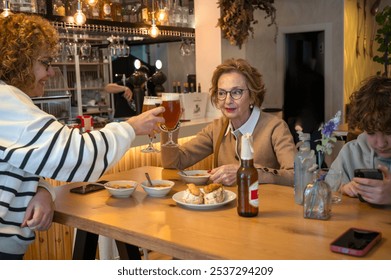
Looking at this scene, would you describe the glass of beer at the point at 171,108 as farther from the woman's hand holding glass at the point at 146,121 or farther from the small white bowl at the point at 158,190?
the small white bowl at the point at 158,190

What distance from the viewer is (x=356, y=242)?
4.04 ft

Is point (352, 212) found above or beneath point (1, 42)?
beneath

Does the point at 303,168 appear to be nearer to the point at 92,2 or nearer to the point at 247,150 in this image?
the point at 247,150

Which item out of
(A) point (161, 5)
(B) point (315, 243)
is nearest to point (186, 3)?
(A) point (161, 5)

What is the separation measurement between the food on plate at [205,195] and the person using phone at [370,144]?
475 millimetres

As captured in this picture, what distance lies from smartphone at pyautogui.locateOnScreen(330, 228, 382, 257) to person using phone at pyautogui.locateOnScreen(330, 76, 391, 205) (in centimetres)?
29

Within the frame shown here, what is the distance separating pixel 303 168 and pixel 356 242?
1.47 ft

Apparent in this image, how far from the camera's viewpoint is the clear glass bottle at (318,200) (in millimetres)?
1469

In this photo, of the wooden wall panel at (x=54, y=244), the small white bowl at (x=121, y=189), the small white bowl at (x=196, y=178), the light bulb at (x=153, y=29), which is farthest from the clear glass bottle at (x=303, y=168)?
the light bulb at (x=153, y=29)

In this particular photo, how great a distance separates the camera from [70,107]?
662cm

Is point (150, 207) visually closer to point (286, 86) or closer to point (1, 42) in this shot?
point (1, 42)

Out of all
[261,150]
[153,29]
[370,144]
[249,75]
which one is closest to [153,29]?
[153,29]
